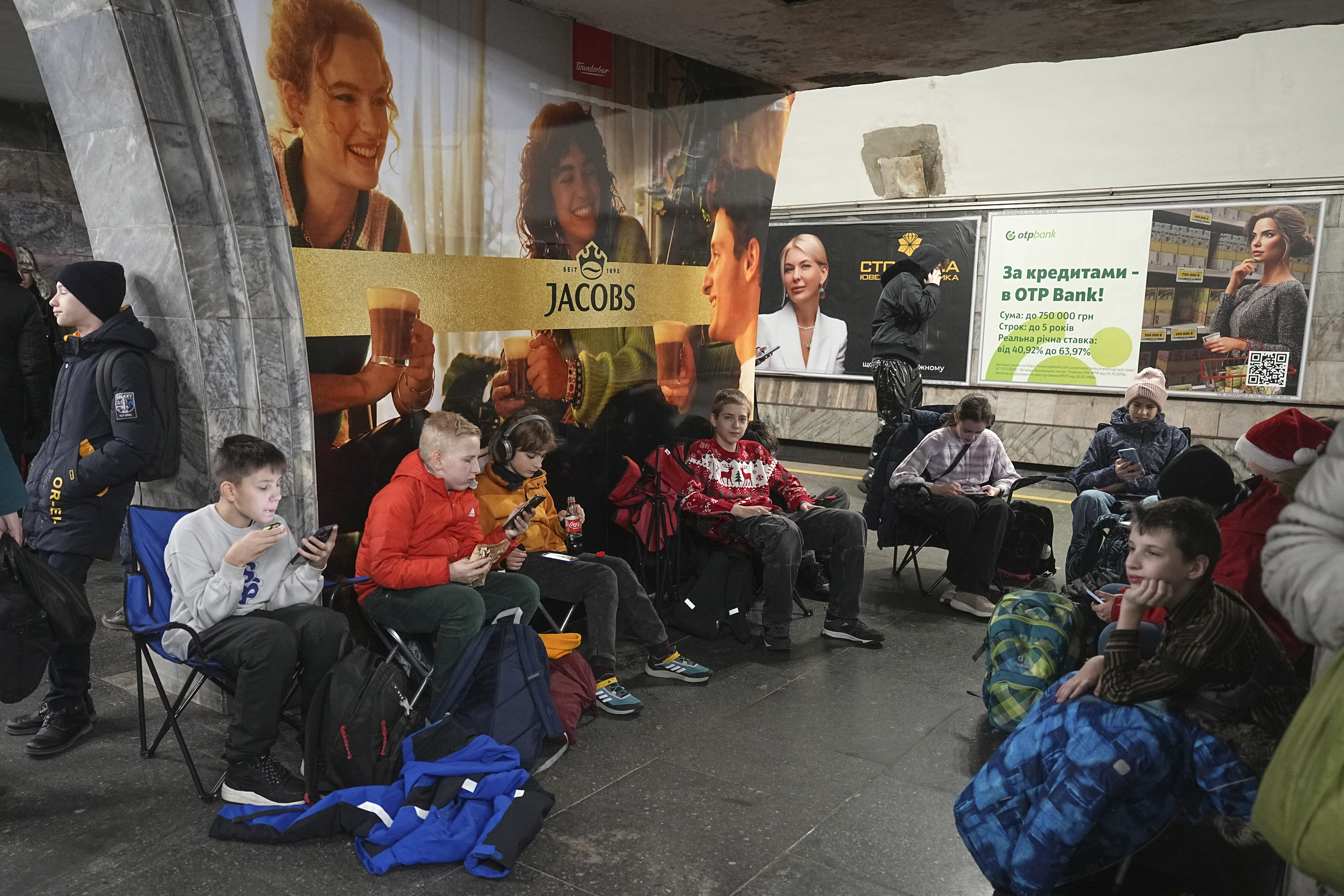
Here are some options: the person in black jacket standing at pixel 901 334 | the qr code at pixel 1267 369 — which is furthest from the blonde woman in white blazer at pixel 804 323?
the qr code at pixel 1267 369

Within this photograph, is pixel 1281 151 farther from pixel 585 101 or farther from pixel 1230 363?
pixel 585 101

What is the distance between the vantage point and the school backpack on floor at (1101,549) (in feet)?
16.9

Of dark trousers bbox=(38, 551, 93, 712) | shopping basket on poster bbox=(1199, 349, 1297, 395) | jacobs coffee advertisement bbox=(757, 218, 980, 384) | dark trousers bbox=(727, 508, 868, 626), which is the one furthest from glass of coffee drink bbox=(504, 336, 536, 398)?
shopping basket on poster bbox=(1199, 349, 1297, 395)

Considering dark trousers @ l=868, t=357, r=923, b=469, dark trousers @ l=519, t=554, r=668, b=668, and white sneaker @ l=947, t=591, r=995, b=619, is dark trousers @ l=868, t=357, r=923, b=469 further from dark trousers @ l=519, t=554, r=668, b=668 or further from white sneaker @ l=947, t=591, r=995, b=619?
dark trousers @ l=519, t=554, r=668, b=668

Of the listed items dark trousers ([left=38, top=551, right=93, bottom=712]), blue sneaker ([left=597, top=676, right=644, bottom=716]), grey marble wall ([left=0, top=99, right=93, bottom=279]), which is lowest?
blue sneaker ([left=597, top=676, right=644, bottom=716])

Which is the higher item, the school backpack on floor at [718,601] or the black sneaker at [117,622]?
the school backpack on floor at [718,601]

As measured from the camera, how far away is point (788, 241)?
1221 cm

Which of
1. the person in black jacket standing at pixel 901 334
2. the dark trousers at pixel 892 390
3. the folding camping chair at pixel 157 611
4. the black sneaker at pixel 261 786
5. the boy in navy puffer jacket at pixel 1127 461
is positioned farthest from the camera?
the dark trousers at pixel 892 390

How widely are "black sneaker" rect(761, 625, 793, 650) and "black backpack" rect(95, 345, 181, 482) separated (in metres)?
2.83

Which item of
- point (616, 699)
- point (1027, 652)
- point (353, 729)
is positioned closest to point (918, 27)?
point (1027, 652)

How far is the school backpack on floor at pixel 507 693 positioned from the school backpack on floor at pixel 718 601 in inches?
57.4

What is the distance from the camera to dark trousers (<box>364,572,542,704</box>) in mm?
3695

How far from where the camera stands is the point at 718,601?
5141 millimetres

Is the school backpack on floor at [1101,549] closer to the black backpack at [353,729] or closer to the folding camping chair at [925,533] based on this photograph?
the folding camping chair at [925,533]
